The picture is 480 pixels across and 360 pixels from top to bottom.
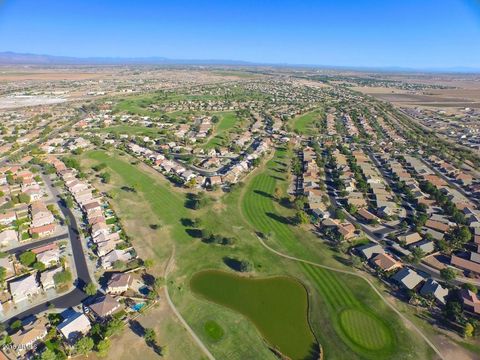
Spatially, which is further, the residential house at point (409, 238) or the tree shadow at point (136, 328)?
the residential house at point (409, 238)

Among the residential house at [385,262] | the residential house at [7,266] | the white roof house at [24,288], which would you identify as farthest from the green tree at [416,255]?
the residential house at [7,266]

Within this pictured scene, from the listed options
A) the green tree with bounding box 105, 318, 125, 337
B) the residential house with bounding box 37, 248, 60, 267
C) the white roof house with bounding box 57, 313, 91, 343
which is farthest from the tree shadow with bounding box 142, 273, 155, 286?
the residential house with bounding box 37, 248, 60, 267

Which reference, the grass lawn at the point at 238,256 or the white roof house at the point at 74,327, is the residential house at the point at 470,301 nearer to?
the grass lawn at the point at 238,256

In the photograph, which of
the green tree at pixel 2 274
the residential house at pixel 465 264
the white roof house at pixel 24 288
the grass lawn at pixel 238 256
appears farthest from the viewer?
the residential house at pixel 465 264

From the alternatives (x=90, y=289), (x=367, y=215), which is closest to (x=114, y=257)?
(x=90, y=289)

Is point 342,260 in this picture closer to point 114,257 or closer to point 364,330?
point 364,330

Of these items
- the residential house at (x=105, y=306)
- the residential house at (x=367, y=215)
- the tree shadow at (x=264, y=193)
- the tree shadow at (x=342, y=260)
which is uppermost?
the residential house at (x=367, y=215)

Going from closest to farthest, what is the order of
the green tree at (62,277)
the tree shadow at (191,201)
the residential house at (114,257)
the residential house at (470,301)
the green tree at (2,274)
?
the residential house at (470,301) → the green tree at (62,277) → the green tree at (2,274) → the residential house at (114,257) → the tree shadow at (191,201)

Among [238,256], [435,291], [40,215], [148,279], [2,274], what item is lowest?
[148,279]
